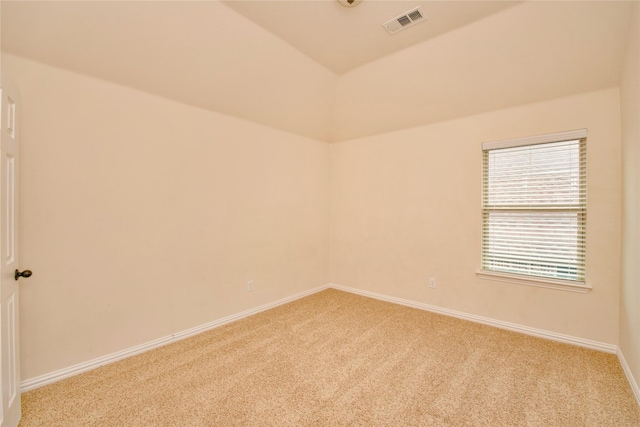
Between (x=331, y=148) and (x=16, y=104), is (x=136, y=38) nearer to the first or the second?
(x=16, y=104)

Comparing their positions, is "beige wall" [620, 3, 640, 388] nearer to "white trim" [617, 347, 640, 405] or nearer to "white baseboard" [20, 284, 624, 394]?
"white trim" [617, 347, 640, 405]

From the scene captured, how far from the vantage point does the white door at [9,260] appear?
1.50 meters

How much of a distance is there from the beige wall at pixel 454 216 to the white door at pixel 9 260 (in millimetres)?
3540

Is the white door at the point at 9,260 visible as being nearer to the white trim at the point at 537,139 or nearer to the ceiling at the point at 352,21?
the ceiling at the point at 352,21

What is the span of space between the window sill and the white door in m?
3.88

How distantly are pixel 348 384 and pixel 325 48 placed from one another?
3021mm

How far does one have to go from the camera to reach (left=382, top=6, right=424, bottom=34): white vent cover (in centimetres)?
236

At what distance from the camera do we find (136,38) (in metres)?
2.19

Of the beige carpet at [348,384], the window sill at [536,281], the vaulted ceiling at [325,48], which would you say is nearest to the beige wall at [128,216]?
the vaulted ceiling at [325,48]

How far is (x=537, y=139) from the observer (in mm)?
2869

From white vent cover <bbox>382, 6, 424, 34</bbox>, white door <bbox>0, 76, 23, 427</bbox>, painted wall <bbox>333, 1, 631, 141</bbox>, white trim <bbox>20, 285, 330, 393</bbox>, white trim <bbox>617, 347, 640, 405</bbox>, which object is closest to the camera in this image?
white door <bbox>0, 76, 23, 427</bbox>

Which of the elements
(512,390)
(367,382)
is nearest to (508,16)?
(512,390)

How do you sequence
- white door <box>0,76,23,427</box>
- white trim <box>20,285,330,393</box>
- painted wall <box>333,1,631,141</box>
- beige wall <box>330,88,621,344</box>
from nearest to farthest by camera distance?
white door <box>0,76,23,427</box>, white trim <box>20,285,330,393</box>, painted wall <box>333,1,631,141</box>, beige wall <box>330,88,621,344</box>

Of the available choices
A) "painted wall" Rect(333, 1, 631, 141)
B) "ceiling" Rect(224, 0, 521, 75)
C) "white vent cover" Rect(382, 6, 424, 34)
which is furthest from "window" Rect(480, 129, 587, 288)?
"white vent cover" Rect(382, 6, 424, 34)
